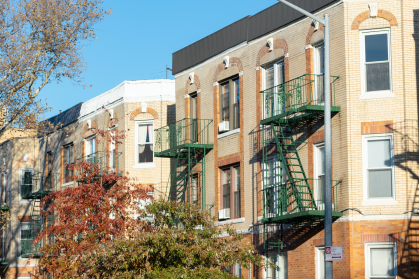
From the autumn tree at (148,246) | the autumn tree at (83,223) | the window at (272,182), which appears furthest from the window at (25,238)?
the window at (272,182)

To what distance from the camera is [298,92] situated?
23.6 meters

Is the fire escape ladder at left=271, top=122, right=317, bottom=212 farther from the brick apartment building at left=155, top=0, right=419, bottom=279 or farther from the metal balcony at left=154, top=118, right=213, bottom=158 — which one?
the metal balcony at left=154, top=118, right=213, bottom=158

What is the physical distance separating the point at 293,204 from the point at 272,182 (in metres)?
1.99

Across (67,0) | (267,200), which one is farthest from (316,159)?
(67,0)

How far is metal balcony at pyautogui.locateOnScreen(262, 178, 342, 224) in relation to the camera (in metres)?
21.5

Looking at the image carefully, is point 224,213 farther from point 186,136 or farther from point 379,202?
Result: point 379,202

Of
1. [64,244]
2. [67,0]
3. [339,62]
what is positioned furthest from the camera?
[67,0]

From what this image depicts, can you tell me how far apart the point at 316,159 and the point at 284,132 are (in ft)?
6.06

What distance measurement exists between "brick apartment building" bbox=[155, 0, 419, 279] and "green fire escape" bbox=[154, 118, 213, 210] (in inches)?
15.7

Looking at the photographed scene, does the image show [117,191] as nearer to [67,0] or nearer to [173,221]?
[173,221]

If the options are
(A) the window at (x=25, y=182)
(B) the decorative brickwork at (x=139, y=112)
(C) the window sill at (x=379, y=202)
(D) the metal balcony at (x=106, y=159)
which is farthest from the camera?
(A) the window at (x=25, y=182)

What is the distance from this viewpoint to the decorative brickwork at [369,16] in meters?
22.1

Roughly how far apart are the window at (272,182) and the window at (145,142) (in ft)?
33.2

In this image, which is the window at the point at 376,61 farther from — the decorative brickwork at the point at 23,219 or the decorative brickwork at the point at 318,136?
the decorative brickwork at the point at 23,219
